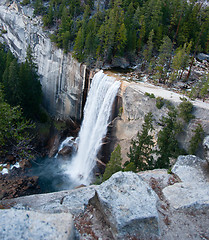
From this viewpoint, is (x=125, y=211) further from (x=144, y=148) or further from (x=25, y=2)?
(x=25, y=2)

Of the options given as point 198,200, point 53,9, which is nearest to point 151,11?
point 53,9

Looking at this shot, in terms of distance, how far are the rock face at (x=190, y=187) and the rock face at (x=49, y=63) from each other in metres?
20.3

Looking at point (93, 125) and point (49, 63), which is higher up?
point (49, 63)

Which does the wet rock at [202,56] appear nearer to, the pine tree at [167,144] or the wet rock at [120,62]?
the wet rock at [120,62]

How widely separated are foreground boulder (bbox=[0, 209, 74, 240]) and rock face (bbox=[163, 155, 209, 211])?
6162 mm

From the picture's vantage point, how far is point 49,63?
116ft

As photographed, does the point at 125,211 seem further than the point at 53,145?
No

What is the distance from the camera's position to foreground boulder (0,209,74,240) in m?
4.73

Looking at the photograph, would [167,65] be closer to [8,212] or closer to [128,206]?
[128,206]

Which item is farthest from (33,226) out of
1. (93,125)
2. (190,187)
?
(93,125)

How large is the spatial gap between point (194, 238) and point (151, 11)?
34895 millimetres

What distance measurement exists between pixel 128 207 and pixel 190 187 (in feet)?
15.4

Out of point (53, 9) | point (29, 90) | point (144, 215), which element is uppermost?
point (53, 9)

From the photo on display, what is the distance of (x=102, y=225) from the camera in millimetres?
7820
